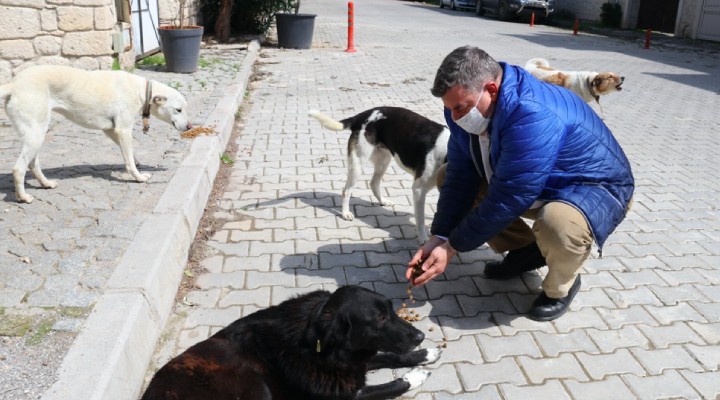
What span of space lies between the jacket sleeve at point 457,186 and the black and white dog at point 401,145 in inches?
23.6

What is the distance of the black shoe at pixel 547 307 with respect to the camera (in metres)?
3.40

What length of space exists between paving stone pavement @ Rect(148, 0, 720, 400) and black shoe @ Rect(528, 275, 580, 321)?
5 centimetres

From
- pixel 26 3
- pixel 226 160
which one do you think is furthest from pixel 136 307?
pixel 26 3

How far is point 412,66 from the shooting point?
13023 millimetres

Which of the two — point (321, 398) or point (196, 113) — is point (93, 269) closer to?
point (321, 398)

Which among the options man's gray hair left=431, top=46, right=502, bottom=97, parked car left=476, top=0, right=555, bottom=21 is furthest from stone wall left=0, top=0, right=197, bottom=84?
parked car left=476, top=0, right=555, bottom=21

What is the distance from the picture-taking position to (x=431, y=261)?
314 centimetres

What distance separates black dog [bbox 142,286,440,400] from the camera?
226 centimetres

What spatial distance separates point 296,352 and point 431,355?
0.94 meters

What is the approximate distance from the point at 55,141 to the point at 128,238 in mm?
2755

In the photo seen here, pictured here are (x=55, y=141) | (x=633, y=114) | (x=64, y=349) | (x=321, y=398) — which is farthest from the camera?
(x=633, y=114)

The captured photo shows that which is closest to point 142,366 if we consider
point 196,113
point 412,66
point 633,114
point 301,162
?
point 301,162

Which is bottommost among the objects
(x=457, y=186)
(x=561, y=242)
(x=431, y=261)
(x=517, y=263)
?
(x=517, y=263)

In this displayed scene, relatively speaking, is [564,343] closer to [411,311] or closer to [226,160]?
[411,311]
